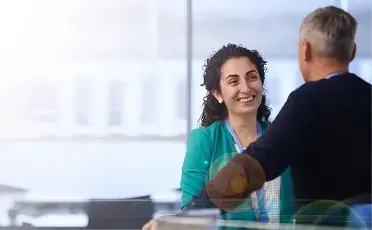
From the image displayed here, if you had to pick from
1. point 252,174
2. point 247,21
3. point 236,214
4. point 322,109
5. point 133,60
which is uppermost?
point 247,21

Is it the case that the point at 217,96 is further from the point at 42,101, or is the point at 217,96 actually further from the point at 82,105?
the point at 42,101

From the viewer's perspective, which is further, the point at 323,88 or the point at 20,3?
the point at 20,3

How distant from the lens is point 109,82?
198 cm

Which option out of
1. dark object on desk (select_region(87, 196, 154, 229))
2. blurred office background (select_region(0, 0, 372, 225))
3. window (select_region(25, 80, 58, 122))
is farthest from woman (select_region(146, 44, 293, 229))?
window (select_region(25, 80, 58, 122))

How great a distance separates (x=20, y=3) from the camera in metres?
2.01

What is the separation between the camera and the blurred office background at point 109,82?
1.95m

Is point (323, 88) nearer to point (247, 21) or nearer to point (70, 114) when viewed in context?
point (247, 21)

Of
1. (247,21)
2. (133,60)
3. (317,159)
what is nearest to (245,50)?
(247,21)

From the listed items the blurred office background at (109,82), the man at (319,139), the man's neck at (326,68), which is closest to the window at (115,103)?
the blurred office background at (109,82)

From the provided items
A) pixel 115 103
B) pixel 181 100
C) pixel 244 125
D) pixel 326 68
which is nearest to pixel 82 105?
pixel 115 103

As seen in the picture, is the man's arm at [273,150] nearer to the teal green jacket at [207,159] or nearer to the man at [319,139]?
the man at [319,139]

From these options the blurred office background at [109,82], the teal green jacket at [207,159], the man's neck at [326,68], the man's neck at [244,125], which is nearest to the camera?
the man's neck at [326,68]

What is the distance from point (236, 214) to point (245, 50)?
24.1 inches

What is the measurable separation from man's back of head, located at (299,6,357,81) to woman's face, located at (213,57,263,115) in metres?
0.43
